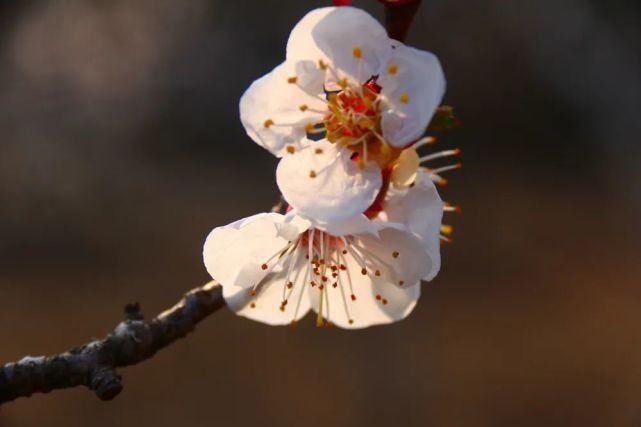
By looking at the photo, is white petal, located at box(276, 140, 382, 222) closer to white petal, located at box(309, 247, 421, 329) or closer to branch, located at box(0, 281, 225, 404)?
white petal, located at box(309, 247, 421, 329)

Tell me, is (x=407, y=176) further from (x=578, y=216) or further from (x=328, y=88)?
(x=578, y=216)

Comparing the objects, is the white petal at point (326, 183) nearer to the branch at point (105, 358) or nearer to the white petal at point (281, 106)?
the white petal at point (281, 106)

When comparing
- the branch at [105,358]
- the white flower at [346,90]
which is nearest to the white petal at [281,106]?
the white flower at [346,90]

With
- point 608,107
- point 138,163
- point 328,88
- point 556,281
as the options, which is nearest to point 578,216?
point 556,281

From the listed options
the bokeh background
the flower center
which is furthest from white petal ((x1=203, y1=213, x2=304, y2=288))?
the bokeh background

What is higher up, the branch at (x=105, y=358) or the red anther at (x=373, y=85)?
the red anther at (x=373, y=85)
